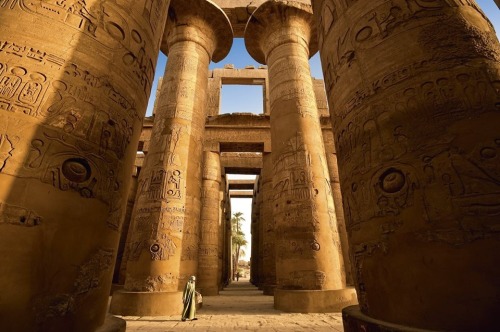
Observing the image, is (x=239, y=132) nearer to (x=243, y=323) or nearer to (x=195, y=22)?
(x=195, y=22)

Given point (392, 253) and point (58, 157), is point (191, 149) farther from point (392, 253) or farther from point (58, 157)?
A: point (392, 253)

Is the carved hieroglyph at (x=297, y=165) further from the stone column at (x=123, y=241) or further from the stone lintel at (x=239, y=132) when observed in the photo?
the stone column at (x=123, y=241)

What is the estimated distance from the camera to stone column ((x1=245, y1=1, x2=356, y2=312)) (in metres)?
5.54

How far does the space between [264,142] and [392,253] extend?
10.3 m

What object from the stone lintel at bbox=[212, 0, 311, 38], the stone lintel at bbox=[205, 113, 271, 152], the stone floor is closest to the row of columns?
the stone floor

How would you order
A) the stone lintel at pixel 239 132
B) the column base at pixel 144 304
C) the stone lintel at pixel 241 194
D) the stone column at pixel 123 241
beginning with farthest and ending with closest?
the stone lintel at pixel 241 194, the stone lintel at pixel 239 132, the stone column at pixel 123 241, the column base at pixel 144 304

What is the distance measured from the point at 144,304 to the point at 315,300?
345 centimetres

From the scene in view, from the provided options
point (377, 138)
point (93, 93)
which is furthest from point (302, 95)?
point (93, 93)

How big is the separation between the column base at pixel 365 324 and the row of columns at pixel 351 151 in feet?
0.06

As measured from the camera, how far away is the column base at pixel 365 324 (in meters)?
1.47

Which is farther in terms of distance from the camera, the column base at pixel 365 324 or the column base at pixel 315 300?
the column base at pixel 315 300

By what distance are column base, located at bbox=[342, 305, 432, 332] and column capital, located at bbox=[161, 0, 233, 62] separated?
28.7 ft

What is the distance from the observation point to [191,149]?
266 inches

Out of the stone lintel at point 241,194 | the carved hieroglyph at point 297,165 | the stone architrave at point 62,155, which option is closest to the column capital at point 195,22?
the carved hieroglyph at point 297,165
